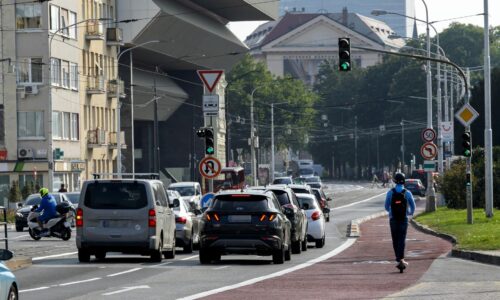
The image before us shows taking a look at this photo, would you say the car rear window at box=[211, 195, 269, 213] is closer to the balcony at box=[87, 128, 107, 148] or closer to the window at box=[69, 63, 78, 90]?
the window at box=[69, 63, 78, 90]

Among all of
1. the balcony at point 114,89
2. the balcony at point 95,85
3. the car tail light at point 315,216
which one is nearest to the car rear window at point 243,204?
the car tail light at point 315,216

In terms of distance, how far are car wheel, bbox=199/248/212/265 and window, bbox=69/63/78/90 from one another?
63.8 m

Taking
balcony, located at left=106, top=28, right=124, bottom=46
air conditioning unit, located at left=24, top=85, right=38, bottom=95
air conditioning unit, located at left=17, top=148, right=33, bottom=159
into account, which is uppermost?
balcony, located at left=106, top=28, right=124, bottom=46

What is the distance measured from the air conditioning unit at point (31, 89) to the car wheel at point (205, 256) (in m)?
58.8

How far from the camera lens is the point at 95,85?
3848 inches

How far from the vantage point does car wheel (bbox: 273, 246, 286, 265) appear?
30281 mm

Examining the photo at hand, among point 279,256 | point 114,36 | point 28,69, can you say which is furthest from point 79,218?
point 114,36

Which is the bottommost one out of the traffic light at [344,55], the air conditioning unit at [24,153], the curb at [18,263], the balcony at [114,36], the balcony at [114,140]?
the curb at [18,263]

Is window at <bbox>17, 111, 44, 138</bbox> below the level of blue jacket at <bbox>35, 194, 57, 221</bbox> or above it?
above

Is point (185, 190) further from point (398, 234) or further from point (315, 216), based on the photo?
point (398, 234)

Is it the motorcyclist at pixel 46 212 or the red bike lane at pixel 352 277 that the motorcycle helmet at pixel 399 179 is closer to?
the red bike lane at pixel 352 277

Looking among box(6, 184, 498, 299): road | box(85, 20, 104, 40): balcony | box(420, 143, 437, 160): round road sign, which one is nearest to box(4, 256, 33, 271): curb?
box(6, 184, 498, 299): road

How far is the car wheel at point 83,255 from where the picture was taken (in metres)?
31.2

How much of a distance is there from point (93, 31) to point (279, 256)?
67.7 m
